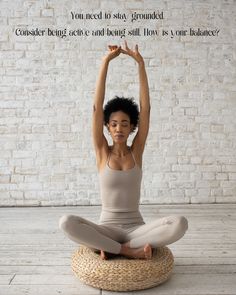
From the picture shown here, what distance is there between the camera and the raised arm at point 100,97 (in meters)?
2.12

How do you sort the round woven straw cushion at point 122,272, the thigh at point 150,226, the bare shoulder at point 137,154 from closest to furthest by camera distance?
1. the round woven straw cushion at point 122,272
2. the thigh at point 150,226
3. the bare shoulder at point 137,154

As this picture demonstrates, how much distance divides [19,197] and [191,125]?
2.10 meters

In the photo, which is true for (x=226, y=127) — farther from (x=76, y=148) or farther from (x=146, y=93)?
(x=146, y=93)

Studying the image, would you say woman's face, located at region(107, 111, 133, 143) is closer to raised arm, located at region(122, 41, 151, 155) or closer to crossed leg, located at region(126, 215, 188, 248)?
raised arm, located at region(122, 41, 151, 155)

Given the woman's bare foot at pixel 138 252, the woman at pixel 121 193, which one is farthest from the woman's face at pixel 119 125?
the woman's bare foot at pixel 138 252

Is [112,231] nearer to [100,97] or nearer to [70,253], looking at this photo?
[70,253]

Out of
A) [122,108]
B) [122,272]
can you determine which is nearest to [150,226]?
[122,272]

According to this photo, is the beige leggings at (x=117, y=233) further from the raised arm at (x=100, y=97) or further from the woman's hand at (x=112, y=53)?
the woman's hand at (x=112, y=53)

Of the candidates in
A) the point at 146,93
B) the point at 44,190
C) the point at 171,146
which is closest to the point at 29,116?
the point at 44,190

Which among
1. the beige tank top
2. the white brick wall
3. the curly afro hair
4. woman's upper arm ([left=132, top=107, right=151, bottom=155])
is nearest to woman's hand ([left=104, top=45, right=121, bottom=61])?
the curly afro hair

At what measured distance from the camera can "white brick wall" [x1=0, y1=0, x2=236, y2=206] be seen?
4.03 metres

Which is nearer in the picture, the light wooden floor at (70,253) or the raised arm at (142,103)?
the light wooden floor at (70,253)

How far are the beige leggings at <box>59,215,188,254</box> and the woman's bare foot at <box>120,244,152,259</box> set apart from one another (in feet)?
0.07

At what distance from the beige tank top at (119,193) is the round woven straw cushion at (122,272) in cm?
25
